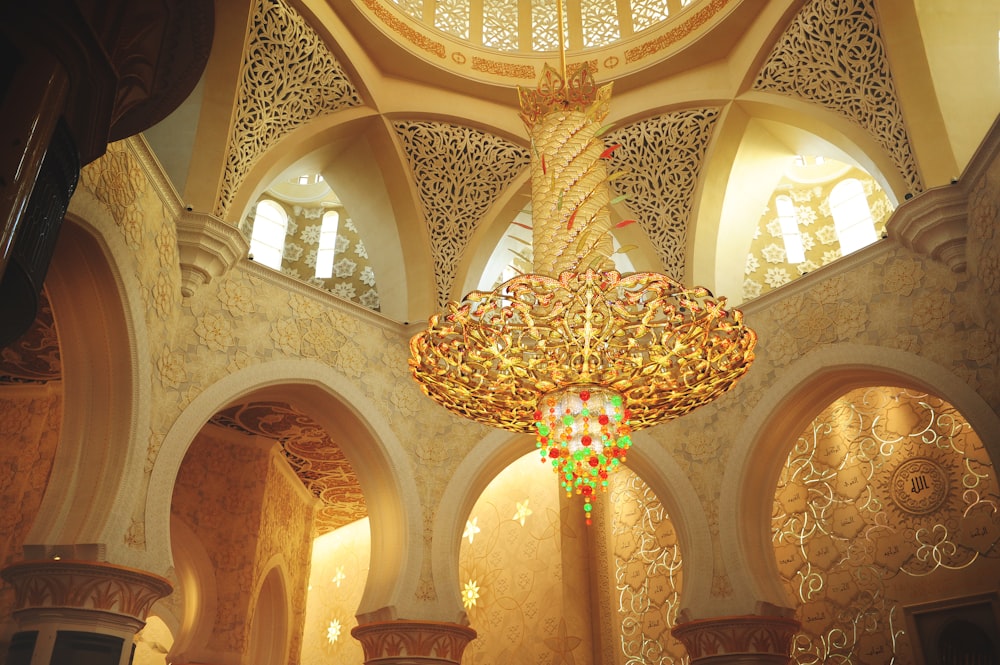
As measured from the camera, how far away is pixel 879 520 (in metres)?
7.54

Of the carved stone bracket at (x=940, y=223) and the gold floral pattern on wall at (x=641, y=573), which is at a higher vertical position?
the carved stone bracket at (x=940, y=223)

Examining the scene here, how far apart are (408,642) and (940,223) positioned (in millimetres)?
5174

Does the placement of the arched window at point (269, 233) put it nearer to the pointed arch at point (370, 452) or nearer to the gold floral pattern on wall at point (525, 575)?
the pointed arch at point (370, 452)

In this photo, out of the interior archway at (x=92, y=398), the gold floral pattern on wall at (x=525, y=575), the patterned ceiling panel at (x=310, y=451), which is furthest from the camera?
the gold floral pattern on wall at (x=525, y=575)

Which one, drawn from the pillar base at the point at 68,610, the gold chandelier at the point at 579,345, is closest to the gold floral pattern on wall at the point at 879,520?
the gold chandelier at the point at 579,345

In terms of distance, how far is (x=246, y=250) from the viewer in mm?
6641

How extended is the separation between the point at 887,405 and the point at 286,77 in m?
6.28

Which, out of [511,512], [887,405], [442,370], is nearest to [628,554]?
[511,512]

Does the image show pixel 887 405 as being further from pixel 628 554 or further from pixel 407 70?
pixel 407 70

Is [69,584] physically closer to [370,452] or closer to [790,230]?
[370,452]

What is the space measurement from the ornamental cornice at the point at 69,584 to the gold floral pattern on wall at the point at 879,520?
5.99 metres

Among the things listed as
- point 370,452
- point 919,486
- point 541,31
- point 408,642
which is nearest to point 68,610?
point 408,642

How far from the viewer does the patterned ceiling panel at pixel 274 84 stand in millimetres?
6777

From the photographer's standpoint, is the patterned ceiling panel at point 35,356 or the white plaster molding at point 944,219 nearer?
the white plaster molding at point 944,219
